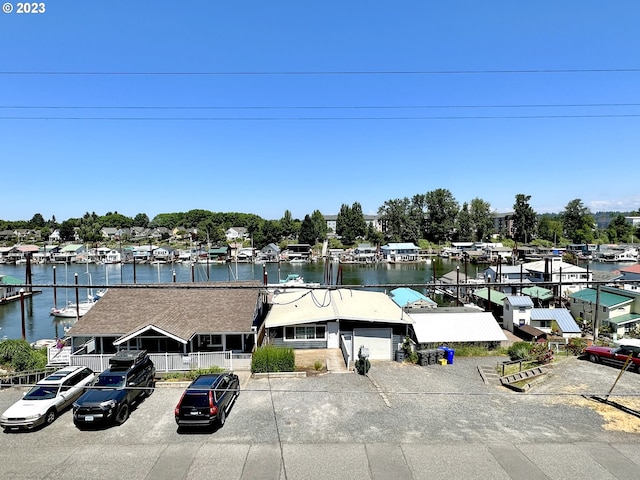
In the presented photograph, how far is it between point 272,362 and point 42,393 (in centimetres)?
871

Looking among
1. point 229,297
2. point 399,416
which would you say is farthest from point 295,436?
point 229,297

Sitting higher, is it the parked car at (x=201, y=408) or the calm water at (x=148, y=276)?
the parked car at (x=201, y=408)

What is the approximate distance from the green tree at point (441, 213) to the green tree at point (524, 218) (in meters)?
18.6

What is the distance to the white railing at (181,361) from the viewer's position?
1842 centimetres

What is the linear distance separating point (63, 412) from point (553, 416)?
17.3m

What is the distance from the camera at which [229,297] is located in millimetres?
23719

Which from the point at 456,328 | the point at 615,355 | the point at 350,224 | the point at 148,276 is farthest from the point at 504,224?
the point at 615,355

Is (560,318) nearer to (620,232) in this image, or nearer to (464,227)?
Answer: (464,227)

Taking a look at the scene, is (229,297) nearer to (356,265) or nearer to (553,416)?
(553,416)

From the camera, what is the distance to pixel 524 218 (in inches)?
4860

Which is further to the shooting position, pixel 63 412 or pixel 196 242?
pixel 196 242

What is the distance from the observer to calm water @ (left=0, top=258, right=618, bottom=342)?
151ft

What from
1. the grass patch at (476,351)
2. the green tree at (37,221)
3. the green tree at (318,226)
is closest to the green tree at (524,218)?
the green tree at (318,226)

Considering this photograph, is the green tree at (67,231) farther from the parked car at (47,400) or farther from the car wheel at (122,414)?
the car wheel at (122,414)
